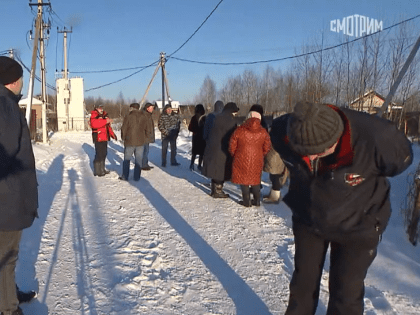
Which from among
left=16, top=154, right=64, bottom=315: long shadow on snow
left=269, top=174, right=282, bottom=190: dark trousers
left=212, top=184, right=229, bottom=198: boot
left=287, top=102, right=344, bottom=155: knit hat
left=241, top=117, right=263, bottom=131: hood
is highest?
left=287, top=102, right=344, bottom=155: knit hat

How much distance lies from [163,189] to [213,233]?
286cm

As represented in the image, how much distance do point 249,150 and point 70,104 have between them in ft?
118

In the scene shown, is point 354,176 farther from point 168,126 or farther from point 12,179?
→ point 168,126

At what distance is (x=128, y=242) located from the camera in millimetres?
4520

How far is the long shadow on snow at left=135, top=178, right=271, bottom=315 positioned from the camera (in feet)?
10.3

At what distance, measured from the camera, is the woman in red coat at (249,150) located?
5.88 metres

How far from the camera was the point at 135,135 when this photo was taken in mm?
8273

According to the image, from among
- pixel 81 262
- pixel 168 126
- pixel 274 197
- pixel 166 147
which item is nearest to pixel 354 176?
pixel 81 262

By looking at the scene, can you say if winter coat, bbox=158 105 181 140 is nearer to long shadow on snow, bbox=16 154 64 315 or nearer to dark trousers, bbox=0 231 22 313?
long shadow on snow, bbox=16 154 64 315

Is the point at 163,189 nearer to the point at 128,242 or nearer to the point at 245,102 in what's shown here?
the point at 128,242

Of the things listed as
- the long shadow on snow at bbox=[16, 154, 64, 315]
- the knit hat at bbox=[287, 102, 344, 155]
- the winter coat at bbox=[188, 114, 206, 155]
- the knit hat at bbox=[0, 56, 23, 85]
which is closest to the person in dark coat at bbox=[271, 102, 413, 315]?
the knit hat at bbox=[287, 102, 344, 155]

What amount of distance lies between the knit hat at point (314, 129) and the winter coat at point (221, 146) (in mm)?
4559

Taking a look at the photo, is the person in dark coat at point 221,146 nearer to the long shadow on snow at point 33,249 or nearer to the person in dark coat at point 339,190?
the long shadow on snow at point 33,249

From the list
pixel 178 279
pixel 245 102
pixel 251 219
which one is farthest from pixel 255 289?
pixel 245 102
